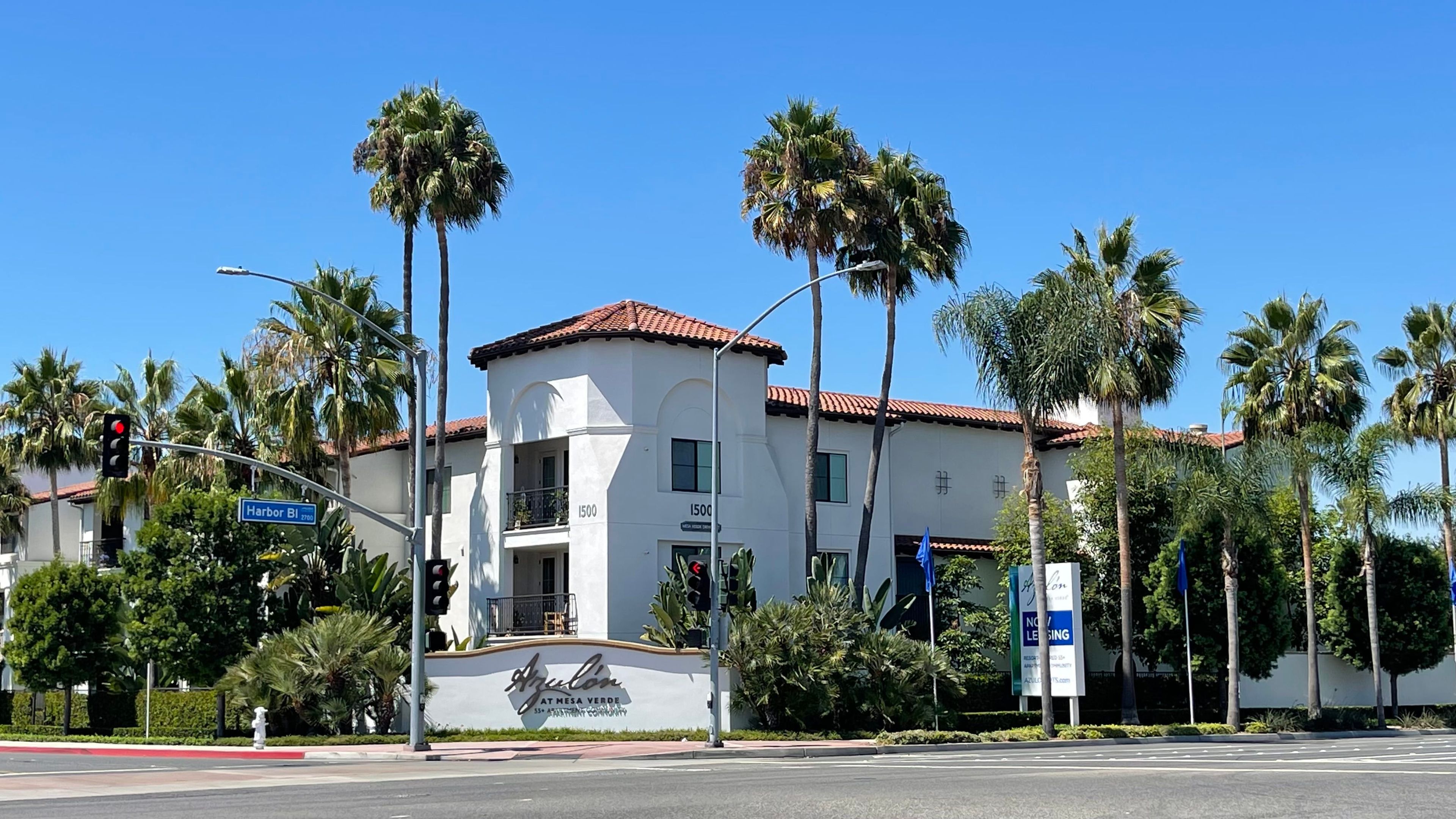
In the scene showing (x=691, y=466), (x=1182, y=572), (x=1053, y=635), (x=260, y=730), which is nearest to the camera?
(x=260, y=730)

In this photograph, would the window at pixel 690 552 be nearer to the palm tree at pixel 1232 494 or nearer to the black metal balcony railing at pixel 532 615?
the black metal balcony railing at pixel 532 615

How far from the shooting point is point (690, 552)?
3816cm

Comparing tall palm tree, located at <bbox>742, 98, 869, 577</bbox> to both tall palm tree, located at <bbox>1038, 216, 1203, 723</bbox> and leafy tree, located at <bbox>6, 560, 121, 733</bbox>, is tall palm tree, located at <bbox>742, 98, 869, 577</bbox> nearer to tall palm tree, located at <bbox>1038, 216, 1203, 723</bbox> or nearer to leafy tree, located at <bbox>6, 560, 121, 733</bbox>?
tall palm tree, located at <bbox>1038, 216, 1203, 723</bbox>

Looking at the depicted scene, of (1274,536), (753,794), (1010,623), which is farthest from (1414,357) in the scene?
(753,794)

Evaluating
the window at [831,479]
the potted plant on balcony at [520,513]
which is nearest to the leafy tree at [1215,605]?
the window at [831,479]

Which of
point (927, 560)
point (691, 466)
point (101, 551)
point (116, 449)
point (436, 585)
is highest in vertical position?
point (691, 466)

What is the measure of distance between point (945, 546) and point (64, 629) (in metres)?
25.4

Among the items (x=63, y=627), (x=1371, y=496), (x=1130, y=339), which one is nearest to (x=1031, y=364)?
(x=1130, y=339)

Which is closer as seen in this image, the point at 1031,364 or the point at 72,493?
the point at 1031,364

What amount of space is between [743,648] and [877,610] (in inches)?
161

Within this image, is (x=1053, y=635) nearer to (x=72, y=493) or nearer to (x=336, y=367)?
(x=336, y=367)

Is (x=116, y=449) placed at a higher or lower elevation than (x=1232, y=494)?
higher

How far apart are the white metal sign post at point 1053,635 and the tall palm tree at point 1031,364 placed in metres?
0.92

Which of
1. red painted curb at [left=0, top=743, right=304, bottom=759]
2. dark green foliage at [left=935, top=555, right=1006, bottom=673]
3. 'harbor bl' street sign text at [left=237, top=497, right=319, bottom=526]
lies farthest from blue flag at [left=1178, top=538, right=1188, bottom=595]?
red painted curb at [left=0, top=743, right=304, bottom=759]
